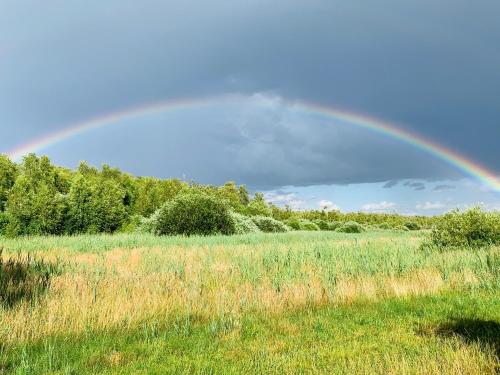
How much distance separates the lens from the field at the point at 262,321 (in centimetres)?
542

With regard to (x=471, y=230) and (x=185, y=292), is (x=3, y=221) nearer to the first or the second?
(x=185, y=292)

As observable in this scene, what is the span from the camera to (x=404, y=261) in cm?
1291

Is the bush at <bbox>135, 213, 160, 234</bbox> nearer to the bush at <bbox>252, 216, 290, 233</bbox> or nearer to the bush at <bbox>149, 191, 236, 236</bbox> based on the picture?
the bush at <bbox>149, 191, 236, 236</bbox>

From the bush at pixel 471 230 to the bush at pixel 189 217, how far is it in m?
17.6

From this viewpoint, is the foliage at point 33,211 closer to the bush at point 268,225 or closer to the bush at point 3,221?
the bush at point 3,221

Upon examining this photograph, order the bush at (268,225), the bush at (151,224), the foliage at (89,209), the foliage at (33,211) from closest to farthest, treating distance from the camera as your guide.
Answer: the bush at (151,224)
the foliage at (33,211)
the foliage at (89,209)
the bush at (268,225)

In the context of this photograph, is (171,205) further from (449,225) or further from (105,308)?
(105,308)

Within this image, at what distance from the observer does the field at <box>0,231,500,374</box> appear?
5.42 m

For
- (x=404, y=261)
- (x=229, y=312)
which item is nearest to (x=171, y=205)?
(x=404, y=261)

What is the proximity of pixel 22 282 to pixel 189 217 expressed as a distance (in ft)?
74.8

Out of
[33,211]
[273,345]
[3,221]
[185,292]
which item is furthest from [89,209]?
[273,345]

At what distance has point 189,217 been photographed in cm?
3180

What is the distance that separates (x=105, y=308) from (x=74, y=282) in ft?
7.35

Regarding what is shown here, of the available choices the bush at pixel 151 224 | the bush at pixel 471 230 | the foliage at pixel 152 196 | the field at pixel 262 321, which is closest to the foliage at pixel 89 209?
the bush at pixel 151 224
